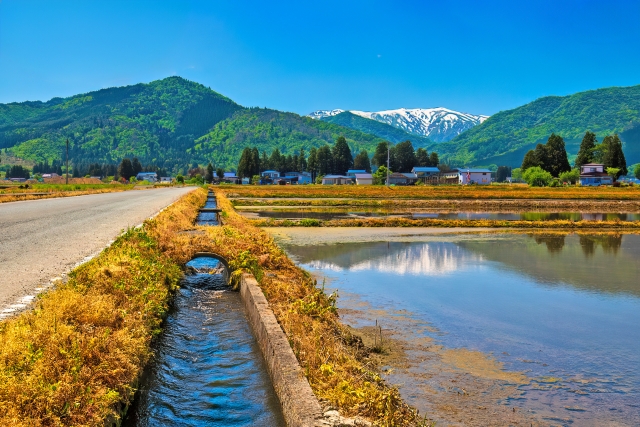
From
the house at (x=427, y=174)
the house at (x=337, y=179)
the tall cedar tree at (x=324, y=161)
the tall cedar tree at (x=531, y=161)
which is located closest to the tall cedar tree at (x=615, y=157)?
the tall cedar tree at (x=531, y=161)

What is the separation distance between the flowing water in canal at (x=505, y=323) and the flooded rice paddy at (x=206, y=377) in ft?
5.89

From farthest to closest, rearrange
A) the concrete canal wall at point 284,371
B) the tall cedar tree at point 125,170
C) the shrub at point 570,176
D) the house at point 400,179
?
the tall cedar tree at point 125,170
the house at point 400,179
the shrub at point 570,176
the concrete canal wall at point 284,371

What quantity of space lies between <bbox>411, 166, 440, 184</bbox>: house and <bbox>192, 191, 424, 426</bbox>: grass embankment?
133769 millimetres

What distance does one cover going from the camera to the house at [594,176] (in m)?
105

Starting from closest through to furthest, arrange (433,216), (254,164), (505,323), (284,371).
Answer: (284,371)
(505,323)
(433,216)
(254,164)

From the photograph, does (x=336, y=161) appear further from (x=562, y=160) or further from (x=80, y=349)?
(x=80, y=349)

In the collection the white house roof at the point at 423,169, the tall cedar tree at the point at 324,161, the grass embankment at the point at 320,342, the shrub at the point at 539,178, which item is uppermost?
the tall cedar tree at the point at 324,161

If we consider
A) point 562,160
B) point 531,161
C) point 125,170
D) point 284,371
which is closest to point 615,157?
point 562,160

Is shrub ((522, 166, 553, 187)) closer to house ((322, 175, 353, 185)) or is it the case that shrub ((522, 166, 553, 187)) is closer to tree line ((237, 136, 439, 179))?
tree line ((237, 136, 439, 179))

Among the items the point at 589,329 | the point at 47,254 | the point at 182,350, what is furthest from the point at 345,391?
the point at 47,254

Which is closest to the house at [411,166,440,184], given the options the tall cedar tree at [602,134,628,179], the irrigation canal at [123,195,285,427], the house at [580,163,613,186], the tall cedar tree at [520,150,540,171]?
the tall cedar tree at [520,150,540,171]

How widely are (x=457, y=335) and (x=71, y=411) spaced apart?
20.2 ft

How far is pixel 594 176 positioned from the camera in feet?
352

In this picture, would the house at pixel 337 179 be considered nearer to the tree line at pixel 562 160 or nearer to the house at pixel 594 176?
the tree line at pixel 562 160
